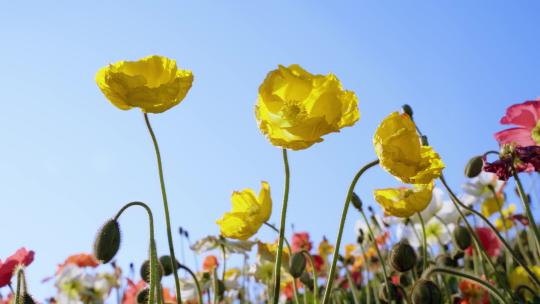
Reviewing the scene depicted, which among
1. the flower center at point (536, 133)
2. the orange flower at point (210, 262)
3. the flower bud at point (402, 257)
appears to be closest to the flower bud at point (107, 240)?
the flower bud at point (402, 257)

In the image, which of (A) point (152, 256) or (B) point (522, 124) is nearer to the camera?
(A) point (152, 256)

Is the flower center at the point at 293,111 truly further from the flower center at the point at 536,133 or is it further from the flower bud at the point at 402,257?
the flower center at the point at 536,133

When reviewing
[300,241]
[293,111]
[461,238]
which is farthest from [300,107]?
[300,241]

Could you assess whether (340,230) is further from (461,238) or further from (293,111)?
(461,238)

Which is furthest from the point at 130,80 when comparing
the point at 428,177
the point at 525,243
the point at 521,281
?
the point at 525,243

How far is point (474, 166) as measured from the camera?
8.02 ft

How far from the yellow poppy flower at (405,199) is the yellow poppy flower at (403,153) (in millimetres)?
525

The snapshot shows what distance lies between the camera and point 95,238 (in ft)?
5.77

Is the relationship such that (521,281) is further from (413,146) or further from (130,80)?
(130,80)

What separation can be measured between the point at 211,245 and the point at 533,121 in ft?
4.69

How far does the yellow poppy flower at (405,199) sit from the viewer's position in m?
2.16

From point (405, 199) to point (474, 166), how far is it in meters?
0.34

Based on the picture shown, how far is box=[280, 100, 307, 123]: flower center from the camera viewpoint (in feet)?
5.11

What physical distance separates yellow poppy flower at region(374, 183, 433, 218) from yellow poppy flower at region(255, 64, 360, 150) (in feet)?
1.98
